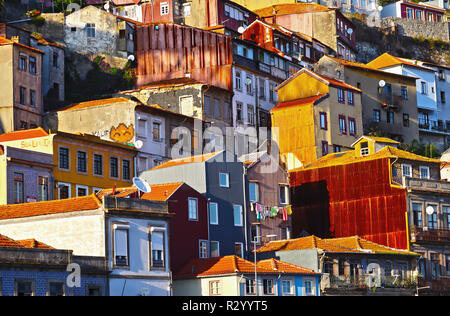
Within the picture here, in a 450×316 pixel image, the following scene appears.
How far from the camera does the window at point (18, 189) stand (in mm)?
74062

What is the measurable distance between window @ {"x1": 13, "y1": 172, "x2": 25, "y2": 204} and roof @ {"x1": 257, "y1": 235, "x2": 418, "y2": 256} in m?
17.8

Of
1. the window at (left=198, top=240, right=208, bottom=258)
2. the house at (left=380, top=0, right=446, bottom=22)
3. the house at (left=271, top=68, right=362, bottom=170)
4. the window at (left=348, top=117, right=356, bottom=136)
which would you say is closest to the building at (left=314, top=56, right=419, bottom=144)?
the window at (left=348, top=117, right=356, bottom=136)

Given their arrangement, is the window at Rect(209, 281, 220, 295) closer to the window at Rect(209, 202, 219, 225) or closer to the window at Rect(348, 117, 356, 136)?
the window at Rect(209, 202, 219, 225)

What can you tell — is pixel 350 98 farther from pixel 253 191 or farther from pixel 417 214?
pixel 253 191

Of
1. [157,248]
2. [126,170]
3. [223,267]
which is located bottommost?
[223,267]

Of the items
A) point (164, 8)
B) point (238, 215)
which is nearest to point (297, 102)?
point (238, 215)

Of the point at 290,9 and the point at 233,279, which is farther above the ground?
the point at 290,9

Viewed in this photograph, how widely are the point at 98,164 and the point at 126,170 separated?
128 inches

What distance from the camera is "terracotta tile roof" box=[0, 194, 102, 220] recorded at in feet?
210

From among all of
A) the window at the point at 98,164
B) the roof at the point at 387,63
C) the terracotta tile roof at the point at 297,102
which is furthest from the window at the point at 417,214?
the roof at the point at 387,63

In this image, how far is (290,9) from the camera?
132 m
